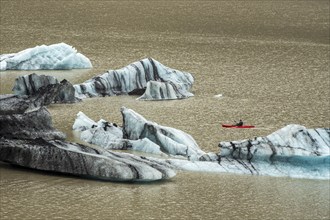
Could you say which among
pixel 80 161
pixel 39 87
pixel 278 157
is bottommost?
pixel 80 161

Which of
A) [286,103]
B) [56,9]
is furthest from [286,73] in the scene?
[56,9]

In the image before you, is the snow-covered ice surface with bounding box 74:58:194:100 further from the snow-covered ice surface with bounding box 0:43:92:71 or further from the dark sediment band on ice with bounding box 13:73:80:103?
the snow-covered ice surface with bounding box 0:43:92:71

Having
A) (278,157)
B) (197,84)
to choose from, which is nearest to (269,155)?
(278,157)

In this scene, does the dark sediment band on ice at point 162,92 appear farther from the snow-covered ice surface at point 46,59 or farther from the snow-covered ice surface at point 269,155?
the snow-covered ice surface at point 269,155

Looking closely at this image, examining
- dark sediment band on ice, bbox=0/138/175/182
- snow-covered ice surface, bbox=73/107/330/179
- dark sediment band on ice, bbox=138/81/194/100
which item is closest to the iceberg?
snow-covered ice surface, bbox=73/107/330/179

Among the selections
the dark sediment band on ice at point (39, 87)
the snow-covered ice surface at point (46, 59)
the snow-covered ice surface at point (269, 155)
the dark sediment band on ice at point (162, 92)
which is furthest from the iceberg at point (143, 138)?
the snow-covered ice surface at point (46, 59)

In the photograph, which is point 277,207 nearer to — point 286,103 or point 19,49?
point 286,103

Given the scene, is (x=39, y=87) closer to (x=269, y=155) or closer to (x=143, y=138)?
(x=143, y=138)
